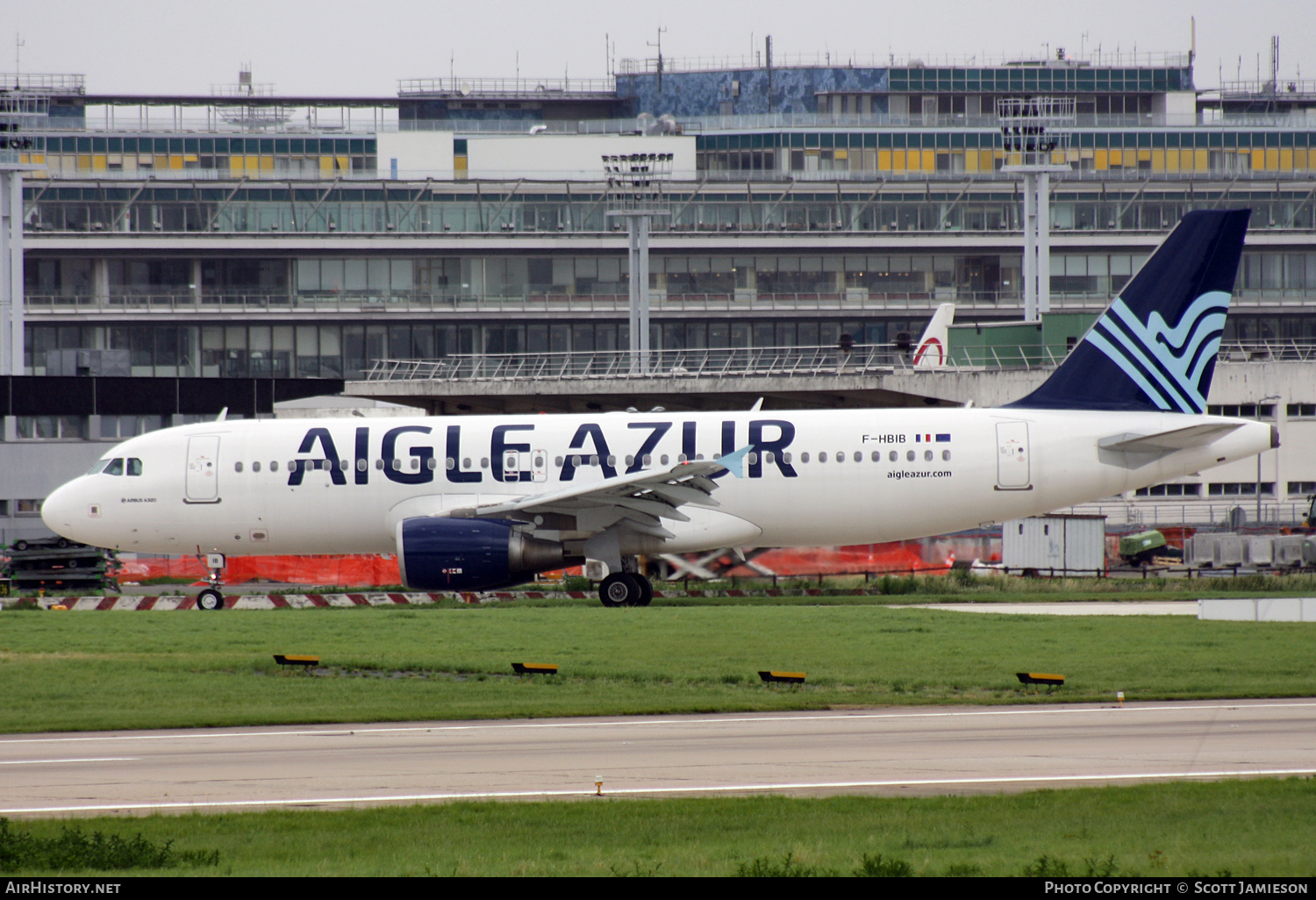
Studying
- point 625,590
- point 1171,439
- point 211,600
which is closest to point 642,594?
point 625,590

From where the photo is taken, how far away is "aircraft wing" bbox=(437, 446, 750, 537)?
91.9 feet

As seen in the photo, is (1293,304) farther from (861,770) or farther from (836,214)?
(861,770)

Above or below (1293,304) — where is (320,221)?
above

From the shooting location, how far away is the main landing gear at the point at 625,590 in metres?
30.0

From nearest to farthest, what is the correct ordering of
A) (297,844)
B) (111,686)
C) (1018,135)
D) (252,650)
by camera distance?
(297,844) < (111,686) < (252,650) < (1018,135)

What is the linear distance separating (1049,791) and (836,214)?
84.9 m

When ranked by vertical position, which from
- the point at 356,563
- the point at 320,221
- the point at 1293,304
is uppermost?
the point at 320,221

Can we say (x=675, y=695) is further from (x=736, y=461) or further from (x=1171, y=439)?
(x=1171, y=439)

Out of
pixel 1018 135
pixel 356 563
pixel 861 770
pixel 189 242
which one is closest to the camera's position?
pixel 861 770

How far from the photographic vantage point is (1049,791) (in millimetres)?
11688

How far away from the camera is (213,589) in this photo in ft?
102

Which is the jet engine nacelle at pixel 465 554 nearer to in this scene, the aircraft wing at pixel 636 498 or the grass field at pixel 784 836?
the aircraft wing at pixel 636 498

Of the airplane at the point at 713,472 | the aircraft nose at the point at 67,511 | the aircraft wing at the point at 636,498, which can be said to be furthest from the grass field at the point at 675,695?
the aircraft nose at the point at 67,511

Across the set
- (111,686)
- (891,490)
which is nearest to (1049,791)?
(111,686)
